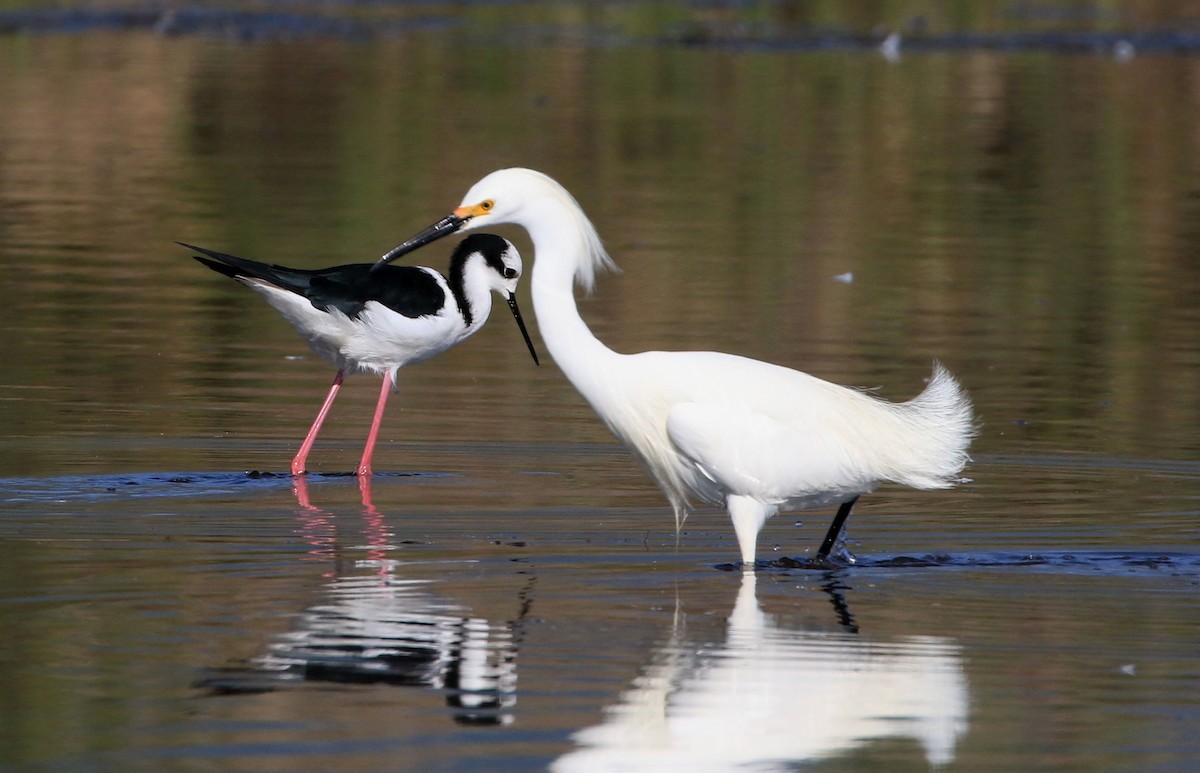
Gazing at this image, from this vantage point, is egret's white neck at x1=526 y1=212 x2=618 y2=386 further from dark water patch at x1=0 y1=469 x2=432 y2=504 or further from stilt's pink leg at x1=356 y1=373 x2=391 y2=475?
stilt's pink leg at x1=356 y1=373 x2=391 y2=475

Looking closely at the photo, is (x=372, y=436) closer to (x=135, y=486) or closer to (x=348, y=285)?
(x=348, y=285)

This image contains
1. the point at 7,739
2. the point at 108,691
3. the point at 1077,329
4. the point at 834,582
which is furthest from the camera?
the point at 1077,329

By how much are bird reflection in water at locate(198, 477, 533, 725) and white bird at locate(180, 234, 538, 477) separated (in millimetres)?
2633

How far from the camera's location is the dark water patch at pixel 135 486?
27.4 feet

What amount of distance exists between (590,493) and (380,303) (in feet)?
5.81

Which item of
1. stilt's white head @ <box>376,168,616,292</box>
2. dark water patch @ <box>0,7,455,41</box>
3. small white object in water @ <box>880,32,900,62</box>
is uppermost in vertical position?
dark water patch @ <box>0,7,455,41</box>

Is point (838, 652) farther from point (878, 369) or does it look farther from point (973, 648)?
point (878, 369)

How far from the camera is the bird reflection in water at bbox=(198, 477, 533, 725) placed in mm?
5758

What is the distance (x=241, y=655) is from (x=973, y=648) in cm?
227

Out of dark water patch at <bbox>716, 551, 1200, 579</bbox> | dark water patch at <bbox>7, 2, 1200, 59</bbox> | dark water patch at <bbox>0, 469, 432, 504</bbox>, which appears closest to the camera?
dark water patch at <bbox>716, 551, 1200, 579</bbox>

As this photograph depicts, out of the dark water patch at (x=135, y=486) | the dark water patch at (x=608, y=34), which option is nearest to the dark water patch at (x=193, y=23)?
the dark water patch at (x=608, y=34)

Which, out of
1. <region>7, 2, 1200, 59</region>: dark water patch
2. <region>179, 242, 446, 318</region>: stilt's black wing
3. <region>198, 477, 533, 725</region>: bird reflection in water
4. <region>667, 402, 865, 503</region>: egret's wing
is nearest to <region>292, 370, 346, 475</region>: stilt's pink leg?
<region>179, 242, 446, 318</region>: stilt's black wing

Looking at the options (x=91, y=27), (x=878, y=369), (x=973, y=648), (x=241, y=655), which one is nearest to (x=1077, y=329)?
(x=878, y=369)

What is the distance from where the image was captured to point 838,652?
6270mm
